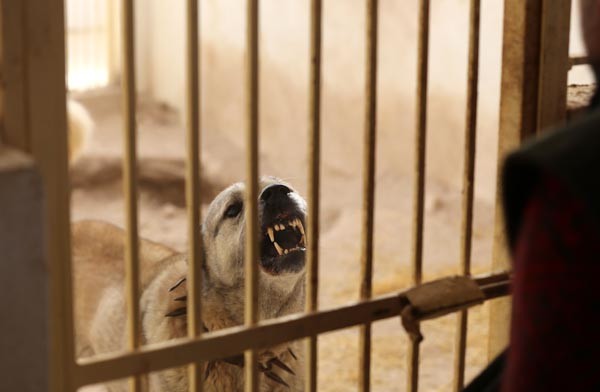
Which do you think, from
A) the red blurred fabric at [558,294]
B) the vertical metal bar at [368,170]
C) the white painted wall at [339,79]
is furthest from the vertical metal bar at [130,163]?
the white painted wall at [339,79]

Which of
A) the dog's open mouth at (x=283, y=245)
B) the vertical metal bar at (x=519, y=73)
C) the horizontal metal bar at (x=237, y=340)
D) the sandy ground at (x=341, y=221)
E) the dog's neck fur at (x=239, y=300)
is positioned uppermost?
the vertical metal bar at (x=519, y=73)

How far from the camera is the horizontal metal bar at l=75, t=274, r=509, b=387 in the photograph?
134 centimetres

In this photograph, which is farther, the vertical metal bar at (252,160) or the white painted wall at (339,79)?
the white painted wall at (339,79)

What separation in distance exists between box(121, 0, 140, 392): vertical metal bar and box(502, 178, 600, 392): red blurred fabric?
2.38 ft

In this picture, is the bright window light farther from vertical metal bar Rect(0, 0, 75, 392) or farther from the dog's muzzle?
vertical metal bar Rect(0, 0, 75, 392)

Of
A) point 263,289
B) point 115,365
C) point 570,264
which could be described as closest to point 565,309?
point 570,264

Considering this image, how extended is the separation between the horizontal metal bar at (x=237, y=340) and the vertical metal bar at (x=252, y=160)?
0.11 feet

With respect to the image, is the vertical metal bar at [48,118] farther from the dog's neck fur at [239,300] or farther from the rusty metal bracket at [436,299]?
the dog's neck fur at [239,300]

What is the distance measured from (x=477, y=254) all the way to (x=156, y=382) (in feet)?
7.47

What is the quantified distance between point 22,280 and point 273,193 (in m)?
1.42

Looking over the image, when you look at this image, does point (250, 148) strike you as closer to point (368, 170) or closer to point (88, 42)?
point (368, 170)

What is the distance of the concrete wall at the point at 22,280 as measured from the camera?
1043 mm

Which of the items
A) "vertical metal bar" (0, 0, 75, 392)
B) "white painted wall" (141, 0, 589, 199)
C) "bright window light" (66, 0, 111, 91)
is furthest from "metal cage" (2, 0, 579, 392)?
"bright window light" (66, 0, 111, 91)

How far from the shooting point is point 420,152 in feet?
5.49
